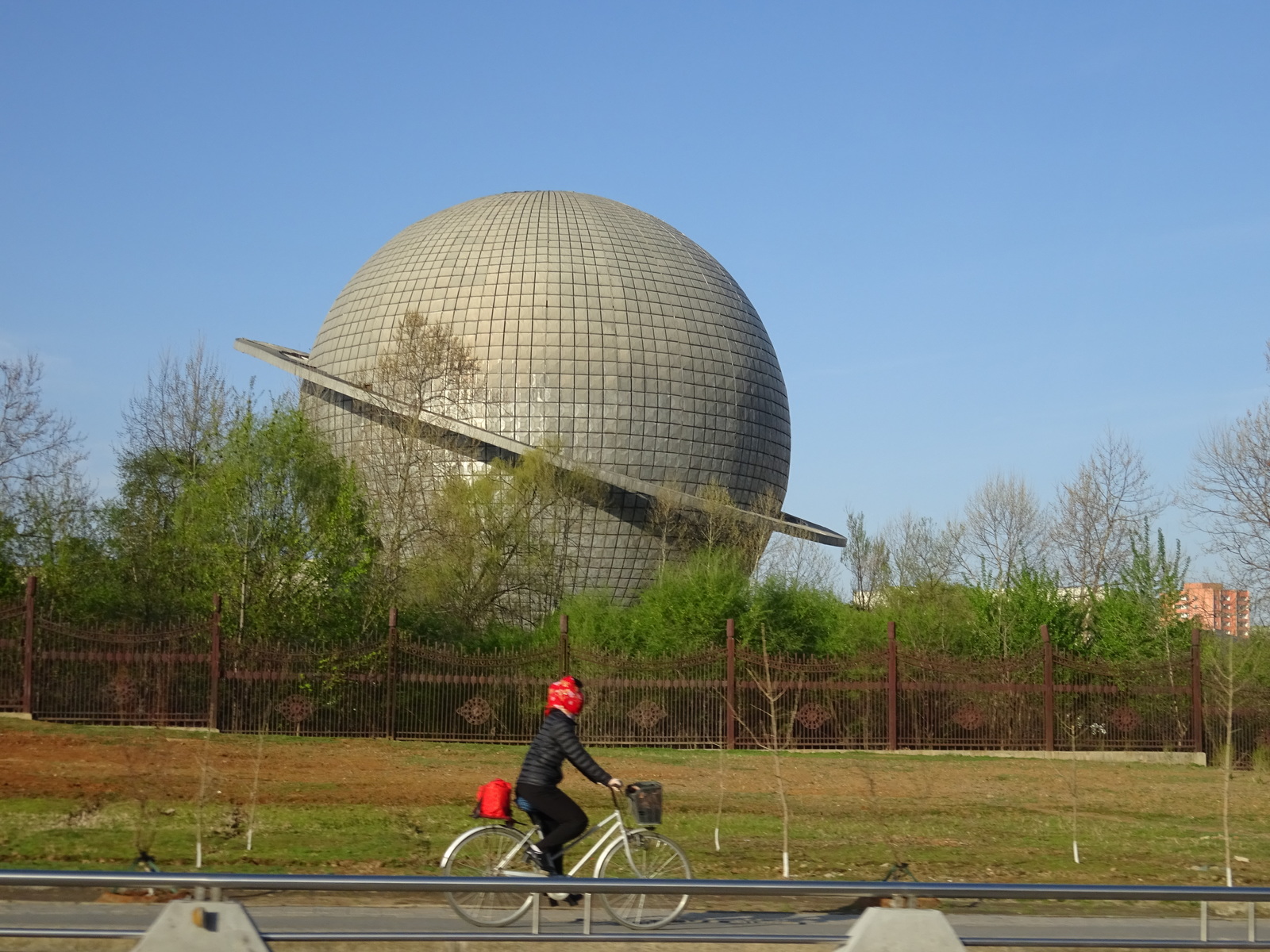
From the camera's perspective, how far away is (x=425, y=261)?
48.8 metres

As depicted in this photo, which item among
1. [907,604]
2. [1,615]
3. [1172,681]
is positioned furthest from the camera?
[907,604]

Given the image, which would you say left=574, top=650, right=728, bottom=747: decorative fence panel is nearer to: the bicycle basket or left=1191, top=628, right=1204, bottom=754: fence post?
left=1191, top=628, right=1204, bottom=754: fence post

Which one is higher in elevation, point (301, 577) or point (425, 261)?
point (425, 261)

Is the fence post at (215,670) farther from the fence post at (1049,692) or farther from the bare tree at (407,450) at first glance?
the fence post at (1049,692)

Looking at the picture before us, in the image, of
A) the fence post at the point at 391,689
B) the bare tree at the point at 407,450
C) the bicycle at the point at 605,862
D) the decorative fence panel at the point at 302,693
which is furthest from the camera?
the bare tree at the point at 407,450

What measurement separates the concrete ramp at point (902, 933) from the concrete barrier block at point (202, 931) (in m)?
2.85

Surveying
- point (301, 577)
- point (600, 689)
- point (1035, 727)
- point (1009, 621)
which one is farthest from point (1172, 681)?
point (301, 577)

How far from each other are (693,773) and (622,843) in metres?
11.7

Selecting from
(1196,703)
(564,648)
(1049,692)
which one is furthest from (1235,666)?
(564,648)

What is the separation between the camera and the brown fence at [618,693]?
24.9 m

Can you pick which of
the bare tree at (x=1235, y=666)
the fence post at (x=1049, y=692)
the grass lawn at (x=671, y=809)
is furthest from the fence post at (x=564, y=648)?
the bare tree at (x=1235, y=666)

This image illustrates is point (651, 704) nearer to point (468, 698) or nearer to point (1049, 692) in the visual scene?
point (468, 698)

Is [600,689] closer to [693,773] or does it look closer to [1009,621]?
[693,773]

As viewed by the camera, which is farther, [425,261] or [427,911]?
[425,261]
